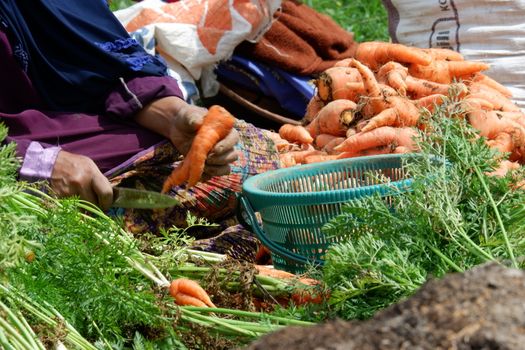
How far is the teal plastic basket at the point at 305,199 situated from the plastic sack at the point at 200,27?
3.67ft

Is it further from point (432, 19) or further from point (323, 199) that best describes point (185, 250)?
point (432, 19)

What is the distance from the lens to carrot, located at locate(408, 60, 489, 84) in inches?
129

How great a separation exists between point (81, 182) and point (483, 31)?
1.89 m

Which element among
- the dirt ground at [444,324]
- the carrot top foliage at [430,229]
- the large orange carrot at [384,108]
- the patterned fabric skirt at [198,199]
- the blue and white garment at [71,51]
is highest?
the dirt ground at [444,324]

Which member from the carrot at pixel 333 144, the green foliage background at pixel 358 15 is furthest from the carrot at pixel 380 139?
the green foliage background at pixel 358 15

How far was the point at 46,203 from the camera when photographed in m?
1.97

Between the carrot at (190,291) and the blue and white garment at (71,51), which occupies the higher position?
the blue and white garment at (71,51)

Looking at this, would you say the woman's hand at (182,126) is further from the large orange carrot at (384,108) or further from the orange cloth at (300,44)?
the orange cloth at (300,44)

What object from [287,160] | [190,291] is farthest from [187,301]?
[287,160]

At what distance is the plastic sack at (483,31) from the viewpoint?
3512 mm

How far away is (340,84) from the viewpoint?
3205 mm

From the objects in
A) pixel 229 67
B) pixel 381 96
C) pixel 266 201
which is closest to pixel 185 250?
pixel 266 201

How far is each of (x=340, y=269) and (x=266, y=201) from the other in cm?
67

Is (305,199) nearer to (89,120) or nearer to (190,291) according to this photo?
(190,291)
